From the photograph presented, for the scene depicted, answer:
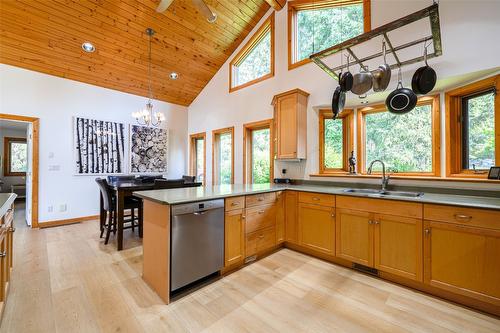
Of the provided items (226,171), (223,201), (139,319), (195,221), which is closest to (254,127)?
(226,171)

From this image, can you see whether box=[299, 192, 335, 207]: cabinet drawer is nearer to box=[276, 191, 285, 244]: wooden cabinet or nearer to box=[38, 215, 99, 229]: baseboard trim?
box=[276, 191, 285, 244]: wooden cabinet

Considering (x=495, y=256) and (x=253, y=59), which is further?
(x=253, y=59)

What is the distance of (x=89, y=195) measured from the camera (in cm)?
460

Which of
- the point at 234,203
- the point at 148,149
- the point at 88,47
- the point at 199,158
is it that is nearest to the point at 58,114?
Answer: the point at 88,47

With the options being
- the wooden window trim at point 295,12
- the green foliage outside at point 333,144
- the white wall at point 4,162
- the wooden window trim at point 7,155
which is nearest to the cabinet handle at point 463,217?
the green foliage outside at point 333,144

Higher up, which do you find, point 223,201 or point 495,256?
point 223,201

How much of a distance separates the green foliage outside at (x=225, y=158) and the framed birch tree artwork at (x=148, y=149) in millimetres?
1607

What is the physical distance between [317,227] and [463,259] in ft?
4.36

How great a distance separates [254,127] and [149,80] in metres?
2.71

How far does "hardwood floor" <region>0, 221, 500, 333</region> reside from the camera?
1630 millimetres

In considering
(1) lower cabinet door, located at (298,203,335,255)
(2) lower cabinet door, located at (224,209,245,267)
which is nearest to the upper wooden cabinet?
(1) lower cabinet door, located at (298,203,335,255)

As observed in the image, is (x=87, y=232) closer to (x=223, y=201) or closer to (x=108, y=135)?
(x=108, y=135)

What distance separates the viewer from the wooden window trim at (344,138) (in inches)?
131

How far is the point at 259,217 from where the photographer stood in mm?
2713
